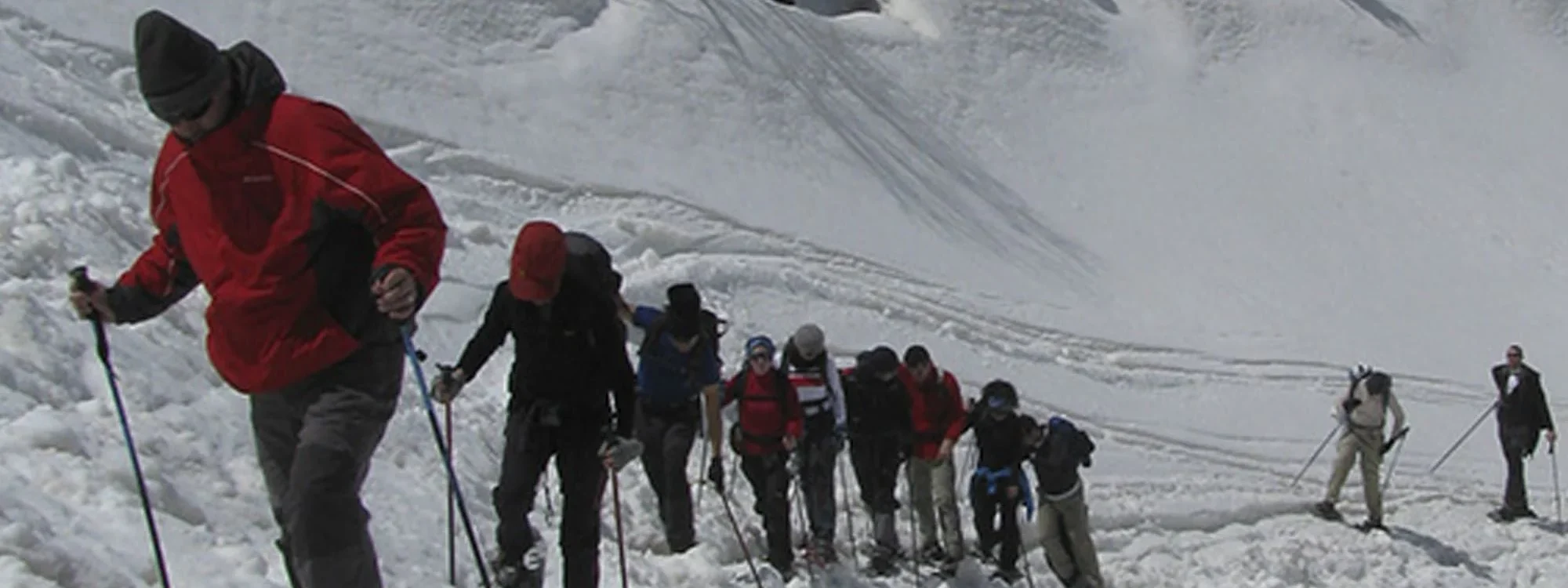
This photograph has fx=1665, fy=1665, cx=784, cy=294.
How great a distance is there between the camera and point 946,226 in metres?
19.6

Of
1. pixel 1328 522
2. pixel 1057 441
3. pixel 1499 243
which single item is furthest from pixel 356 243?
pixel 1499 243

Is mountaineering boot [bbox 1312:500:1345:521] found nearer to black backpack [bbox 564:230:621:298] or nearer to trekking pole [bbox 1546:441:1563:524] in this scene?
trekking pole [bbox 1546:441:1563:524]

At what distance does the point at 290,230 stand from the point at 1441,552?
1201cm

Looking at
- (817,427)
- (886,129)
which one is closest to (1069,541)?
(817,427)

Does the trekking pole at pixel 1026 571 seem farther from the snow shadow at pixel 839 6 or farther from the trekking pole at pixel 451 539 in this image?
the snow shadow at pixel 839 6

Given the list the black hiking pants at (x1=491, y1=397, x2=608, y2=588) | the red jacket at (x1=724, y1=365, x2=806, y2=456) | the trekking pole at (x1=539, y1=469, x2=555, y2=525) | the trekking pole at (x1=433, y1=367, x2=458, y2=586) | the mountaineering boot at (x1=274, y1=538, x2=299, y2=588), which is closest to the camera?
the mountaineering boot at (x1=274, y1=538, x2=299, y2=588)

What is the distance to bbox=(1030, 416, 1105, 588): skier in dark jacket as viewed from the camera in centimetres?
1086

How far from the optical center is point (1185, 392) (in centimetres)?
1734

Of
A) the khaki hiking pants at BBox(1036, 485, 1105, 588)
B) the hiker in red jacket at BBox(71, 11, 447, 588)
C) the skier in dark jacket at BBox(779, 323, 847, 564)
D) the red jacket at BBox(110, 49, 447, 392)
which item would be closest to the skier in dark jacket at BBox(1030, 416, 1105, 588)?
the khaki hiking pants at BBox(1036, 485, 1105, 588)

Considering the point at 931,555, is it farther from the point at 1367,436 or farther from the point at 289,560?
the point at 289,560

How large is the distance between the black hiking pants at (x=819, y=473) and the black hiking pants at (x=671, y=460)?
891 mm

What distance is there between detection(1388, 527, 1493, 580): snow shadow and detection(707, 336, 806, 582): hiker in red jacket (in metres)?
6.81

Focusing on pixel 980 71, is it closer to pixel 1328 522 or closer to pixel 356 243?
pixel 1328 522

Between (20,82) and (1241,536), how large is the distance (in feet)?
33.8
